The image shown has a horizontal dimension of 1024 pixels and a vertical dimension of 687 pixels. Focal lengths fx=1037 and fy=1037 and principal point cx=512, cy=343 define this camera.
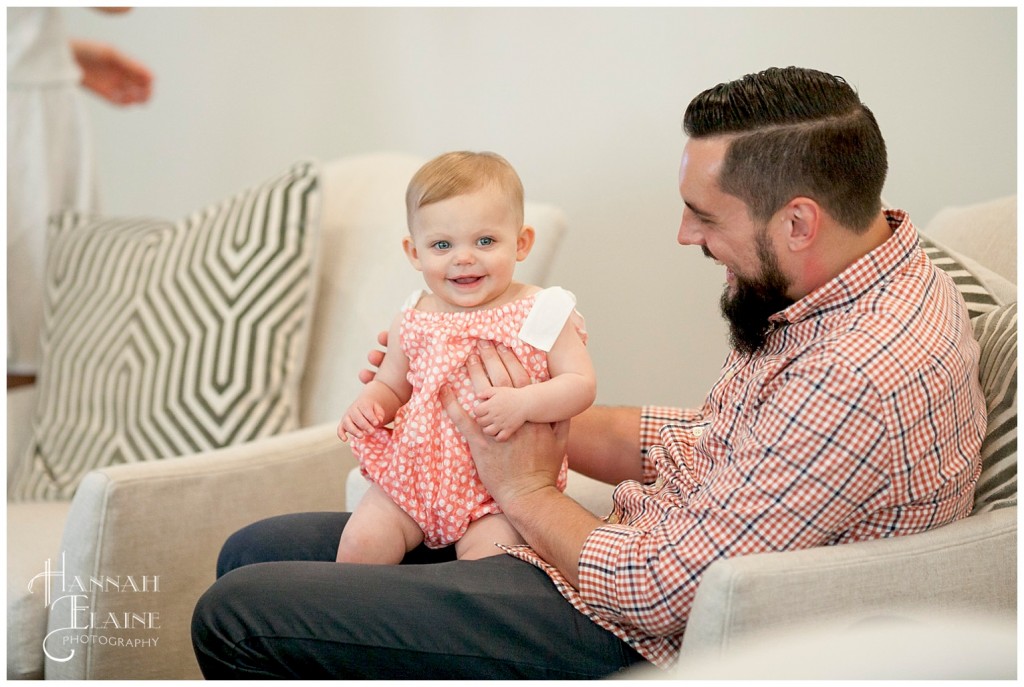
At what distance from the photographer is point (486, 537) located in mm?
1343

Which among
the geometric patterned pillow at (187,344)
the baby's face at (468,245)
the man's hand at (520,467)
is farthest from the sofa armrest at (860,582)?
the geometric patterned pillow at (187,344)

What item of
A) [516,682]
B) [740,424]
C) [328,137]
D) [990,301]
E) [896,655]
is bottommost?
[516,682]

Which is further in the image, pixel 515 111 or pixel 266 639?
pixel 515 111

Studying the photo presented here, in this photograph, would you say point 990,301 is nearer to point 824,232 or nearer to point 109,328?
point 824,232

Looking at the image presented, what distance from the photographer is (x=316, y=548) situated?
146 cm

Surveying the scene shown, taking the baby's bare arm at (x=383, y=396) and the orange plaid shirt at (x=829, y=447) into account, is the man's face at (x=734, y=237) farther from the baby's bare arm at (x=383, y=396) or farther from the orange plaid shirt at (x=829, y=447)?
the baby's bare arm at (x=383, y=396)

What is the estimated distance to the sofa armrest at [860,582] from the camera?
1.04 meters

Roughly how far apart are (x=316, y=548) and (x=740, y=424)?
2.07 ft

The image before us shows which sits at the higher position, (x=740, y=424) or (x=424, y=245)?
(x=424, y=245)

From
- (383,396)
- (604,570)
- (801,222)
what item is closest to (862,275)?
(801,222)

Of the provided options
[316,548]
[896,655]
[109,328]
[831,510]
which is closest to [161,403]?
[109,328]

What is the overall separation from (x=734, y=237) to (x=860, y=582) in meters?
0.40

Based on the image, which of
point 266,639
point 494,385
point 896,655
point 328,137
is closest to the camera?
point 896,655

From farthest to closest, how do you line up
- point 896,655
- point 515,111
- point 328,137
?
point 328,137 → point 515,111 → point 896,655
